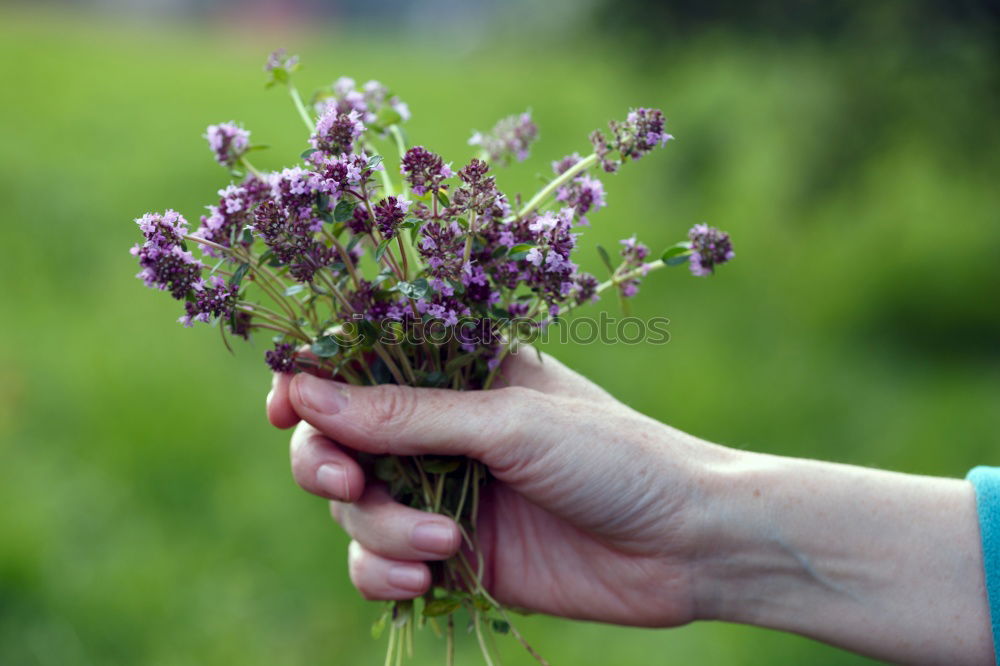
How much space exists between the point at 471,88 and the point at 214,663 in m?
10.3

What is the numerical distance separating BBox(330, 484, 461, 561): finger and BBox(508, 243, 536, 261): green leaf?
1.89ft

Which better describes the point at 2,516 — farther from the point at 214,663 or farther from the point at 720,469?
the point at 720,469

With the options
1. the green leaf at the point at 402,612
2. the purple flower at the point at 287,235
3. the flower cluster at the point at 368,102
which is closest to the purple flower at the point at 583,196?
the flower cluster at the point at 368,102

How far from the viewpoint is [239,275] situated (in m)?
1.72

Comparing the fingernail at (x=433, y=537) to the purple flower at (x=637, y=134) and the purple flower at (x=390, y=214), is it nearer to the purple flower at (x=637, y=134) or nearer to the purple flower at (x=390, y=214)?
the purple flower at (x=390, y=214)

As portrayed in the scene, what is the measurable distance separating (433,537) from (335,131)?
0.83m

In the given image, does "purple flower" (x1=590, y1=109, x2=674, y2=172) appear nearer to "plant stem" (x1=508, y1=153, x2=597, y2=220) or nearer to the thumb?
"plant stem" (x1=508, y1=153, x2=597, y2=220)

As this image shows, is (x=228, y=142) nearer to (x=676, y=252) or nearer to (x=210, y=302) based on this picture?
(x=210, y=302)

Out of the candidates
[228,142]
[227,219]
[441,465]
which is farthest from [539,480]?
[228,142]

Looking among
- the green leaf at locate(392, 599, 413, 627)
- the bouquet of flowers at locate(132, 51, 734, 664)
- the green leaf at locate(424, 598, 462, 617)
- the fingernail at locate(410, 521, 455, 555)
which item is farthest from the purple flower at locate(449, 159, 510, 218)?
the green leaf at locate(392, 599, 413, 627)

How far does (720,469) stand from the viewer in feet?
6.84

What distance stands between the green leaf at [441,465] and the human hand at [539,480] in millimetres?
61

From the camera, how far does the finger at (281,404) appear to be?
204 centimetres

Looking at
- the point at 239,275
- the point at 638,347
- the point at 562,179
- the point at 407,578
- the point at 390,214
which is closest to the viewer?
the point at 390,214
